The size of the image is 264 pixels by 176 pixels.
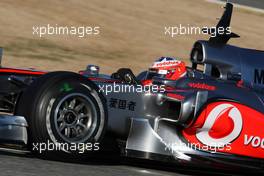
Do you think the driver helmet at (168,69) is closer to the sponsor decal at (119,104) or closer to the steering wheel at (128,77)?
the steering wheel at (128,77)

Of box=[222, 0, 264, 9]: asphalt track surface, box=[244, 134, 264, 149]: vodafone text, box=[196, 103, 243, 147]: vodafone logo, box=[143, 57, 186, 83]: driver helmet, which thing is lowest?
box=[244, 134, 264, 149]: vodafone text

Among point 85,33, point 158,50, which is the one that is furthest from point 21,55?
point 158,50

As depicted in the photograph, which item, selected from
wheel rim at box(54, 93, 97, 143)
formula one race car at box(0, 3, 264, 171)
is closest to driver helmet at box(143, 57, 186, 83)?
formula one race car at box(0, 3, 264, 171)

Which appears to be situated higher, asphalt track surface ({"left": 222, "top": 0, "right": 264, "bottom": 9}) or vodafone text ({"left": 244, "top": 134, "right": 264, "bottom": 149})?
asphalt track surface ({"left": 222, "top": 0, "right": 264, "bottom": 9})

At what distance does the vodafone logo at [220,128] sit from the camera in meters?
5.85

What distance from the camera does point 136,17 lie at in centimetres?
1791

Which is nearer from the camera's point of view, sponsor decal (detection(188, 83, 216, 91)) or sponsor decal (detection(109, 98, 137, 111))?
sponsor decal (detection(109, 98, 137, 111))

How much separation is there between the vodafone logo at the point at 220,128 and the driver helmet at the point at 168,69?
0.73m

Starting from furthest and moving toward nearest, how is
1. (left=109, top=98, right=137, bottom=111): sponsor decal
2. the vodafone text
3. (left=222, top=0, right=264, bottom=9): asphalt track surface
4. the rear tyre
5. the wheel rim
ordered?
1. (left=222, top=0, right=264, bottom=9): asphalt track surface
2. the vodafone text
3. (left=109, top=98, right=137, bottom=111): sponsor decal
4. the wheel rim
5. the rear tyre

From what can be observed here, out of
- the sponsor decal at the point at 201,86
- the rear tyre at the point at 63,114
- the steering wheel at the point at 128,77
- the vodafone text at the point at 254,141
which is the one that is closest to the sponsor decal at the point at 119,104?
the rear tyre at the point at 63,114

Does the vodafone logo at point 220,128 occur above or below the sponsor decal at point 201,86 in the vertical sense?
below

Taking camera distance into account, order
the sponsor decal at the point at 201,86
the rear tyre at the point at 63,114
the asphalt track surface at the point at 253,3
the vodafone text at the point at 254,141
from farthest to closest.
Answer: the asphalt track surface at the point at 253,3 < the sponsor decal at the point at 201,86 < the vodafone text at the point at 254,141 < the rear tyre at the point at 63,114

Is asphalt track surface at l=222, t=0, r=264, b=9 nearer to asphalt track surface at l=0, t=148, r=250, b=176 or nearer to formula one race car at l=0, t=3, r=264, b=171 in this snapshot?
formula one race car at l=0, t=3, r=264, b=171

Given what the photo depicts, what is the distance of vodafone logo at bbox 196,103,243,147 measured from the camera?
5848mm
